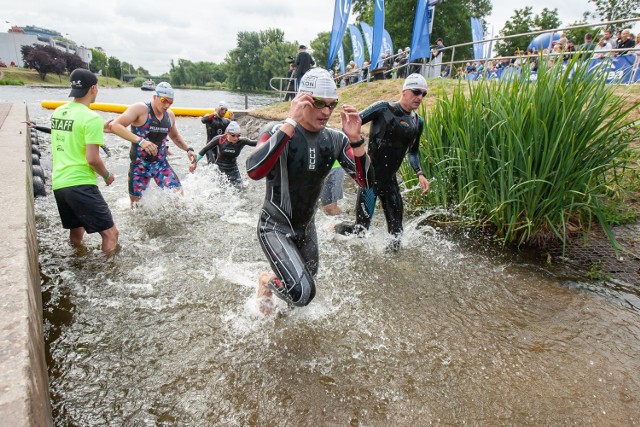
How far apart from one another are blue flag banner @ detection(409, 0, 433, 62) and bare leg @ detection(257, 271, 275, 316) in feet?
41.1

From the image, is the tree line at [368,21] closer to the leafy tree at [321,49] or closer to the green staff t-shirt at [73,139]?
the leafy tree at [321,49]

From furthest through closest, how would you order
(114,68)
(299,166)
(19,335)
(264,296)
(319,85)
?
(114,68), (264,296), (299,166), (319,85), (19,335)

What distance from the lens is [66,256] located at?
4.28m

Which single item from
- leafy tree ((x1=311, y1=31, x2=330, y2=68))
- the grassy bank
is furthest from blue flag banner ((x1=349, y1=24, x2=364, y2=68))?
leafy tree ((x1=311, y1=31, x2=330, y2=68))

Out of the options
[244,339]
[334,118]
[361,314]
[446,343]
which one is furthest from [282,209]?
[334,118]

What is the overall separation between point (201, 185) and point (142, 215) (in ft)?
6.16

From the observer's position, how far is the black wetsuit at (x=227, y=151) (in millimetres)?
7012

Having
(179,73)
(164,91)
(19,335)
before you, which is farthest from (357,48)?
(179,73)

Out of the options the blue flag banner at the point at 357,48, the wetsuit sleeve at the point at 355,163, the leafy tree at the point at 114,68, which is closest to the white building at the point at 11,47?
the leafy tree at the point at 114,68

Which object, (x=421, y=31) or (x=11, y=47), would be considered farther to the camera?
(x=11, y=47)

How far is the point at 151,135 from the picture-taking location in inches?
213

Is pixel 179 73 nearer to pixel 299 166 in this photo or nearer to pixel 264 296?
pixel 264 296

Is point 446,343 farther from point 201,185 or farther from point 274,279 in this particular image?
point 201,185

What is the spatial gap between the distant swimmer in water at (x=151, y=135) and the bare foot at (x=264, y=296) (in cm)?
283
